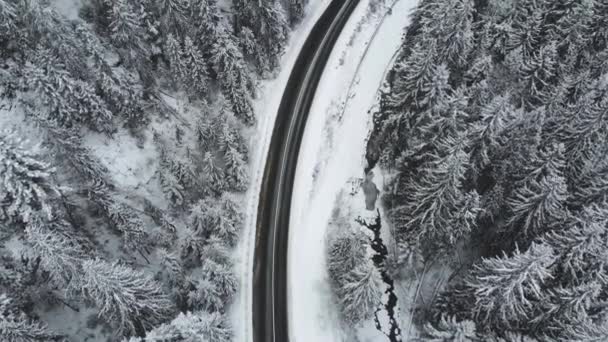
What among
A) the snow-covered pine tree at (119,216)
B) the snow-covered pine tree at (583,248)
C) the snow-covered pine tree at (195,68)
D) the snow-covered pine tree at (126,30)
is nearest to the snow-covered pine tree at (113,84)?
the snow-covered pine tree at (126,30)

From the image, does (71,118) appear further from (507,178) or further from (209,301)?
(507,178)

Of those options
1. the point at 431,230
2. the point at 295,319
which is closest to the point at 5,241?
the point at 295,319

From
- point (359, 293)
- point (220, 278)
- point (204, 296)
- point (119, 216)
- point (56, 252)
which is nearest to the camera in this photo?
point (56, 252)

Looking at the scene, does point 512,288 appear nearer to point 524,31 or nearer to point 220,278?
point 220,278

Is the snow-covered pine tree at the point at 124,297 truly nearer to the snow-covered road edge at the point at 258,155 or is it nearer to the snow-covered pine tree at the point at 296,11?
A: the snow-covered road edge at the point at 258,155

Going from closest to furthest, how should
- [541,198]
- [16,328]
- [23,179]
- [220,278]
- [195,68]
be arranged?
[16,328] → [23,179] → [541,198] → [220,278] → [195,68]

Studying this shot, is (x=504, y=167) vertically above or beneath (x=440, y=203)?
beneath

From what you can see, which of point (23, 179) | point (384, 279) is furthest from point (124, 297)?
point (384, 279)
